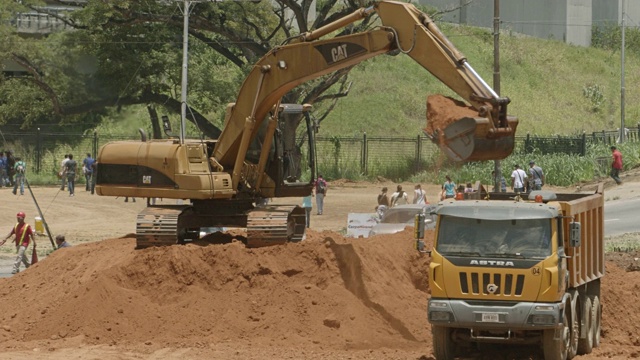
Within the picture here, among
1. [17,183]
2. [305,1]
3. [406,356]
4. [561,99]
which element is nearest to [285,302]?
[406,356]

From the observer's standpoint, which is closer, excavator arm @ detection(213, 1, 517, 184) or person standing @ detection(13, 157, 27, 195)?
excavator arm @ detection(213, 1, 517, 184)

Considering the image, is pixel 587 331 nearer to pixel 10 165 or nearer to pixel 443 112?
pixel 443 112

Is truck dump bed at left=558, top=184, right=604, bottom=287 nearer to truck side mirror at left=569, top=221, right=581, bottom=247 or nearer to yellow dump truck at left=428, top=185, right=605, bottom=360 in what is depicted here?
yellow dump truck at left=428, top=185, right=605, bottom=360

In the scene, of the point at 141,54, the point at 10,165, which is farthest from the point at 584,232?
the point at 10,165

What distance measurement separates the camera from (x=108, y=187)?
73.0ft

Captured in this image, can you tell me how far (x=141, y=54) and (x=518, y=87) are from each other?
30.5m

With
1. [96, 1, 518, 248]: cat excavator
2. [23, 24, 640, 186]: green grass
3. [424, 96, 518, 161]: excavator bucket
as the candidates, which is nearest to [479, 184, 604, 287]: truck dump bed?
[424, 96, 518, 161]: excavator bucket

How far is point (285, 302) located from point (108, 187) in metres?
4.73

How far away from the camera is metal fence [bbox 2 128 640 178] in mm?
60344

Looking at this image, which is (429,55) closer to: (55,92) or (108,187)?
(108,187)

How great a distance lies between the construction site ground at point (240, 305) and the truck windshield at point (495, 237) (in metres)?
1.93

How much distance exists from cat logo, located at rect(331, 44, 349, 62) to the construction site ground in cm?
338

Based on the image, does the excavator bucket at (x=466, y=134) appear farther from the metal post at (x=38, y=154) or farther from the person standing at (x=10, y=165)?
the metal post at (x=38, y=154)

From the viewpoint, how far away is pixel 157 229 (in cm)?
2155
